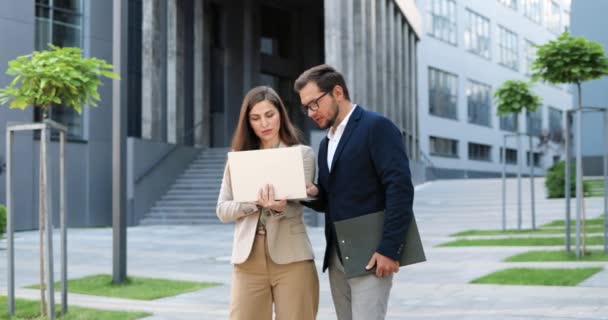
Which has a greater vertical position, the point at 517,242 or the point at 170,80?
the point at 170,80

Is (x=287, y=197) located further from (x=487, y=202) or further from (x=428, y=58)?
(x=428, y=58)

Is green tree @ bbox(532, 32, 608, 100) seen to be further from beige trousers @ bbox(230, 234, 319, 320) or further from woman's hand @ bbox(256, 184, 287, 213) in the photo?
woman's hand @ bbox(256, 184, 287, 213)

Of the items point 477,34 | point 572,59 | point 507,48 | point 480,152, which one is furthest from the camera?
point 507,48

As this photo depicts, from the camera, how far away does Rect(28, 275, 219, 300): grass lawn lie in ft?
31.1

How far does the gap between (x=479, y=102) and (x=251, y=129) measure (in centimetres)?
5093

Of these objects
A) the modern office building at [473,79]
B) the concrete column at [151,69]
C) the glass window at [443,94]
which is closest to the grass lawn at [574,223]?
the concrete column at [151,69]

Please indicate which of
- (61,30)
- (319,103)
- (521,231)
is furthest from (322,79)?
(61,30)

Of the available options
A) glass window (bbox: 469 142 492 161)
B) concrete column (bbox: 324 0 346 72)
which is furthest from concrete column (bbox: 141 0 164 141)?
glass window (bbox: 469 142 492 161)

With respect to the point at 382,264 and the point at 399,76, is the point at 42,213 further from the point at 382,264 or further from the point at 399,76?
the point at 399,76

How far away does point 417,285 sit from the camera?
971 cm

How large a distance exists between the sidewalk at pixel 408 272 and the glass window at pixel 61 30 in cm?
411

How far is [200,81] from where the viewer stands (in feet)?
99.1

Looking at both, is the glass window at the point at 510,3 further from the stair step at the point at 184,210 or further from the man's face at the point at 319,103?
the man's face at the point at 319,103

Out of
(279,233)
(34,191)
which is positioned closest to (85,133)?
(34,191)
